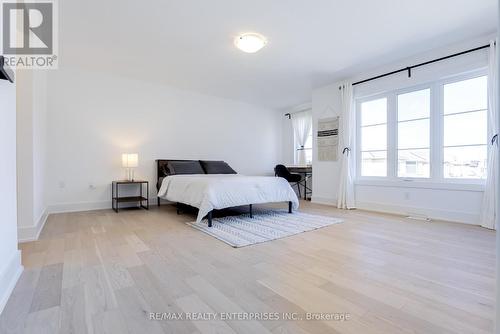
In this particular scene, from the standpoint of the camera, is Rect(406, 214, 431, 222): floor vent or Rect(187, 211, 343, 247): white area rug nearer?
Rect(187, 211, 343, 247): white area rug

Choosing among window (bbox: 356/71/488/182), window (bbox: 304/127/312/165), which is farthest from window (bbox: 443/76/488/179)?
window (bbox: 304/127/312/165)

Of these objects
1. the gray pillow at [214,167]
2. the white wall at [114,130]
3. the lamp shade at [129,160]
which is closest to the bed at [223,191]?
the lamp shade at [129,160]

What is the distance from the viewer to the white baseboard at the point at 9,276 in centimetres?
131

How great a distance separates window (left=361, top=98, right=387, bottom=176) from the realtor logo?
4.64 metres

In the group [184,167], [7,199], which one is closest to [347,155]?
[184,167]

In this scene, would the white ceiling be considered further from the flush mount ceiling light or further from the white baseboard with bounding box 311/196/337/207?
the white baseboard with bounding box 311/196/337/207

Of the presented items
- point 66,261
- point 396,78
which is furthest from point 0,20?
point 396,78

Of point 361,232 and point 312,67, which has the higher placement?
point 312,67

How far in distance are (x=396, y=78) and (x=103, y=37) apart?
14.2 ft

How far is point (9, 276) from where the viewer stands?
1.46m

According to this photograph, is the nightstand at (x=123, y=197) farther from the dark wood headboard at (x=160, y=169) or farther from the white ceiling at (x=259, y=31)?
the white ceiling at (x=259, y=31)

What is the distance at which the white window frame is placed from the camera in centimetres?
331

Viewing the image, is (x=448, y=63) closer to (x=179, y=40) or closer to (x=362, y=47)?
(x=362, y=47)

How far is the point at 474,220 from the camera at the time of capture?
317 cm
